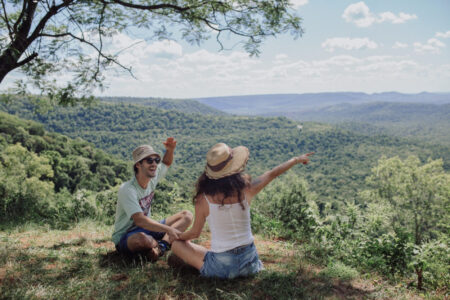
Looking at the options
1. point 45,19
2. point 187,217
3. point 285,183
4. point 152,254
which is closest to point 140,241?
point 152,254

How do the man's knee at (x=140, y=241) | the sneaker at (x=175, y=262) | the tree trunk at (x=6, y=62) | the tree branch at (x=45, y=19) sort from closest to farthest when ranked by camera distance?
the sneaker at (x=175, y=262)
the man's knee at (x=140, y=241)
the tree trunk at (x=6, y=62)
the tree branch at (x=45, y=19)

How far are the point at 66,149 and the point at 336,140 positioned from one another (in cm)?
9929

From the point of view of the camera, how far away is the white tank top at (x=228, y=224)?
2453 millimetres

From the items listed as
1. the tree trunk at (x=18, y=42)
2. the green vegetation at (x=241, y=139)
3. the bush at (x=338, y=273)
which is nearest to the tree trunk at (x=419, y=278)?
the bush at (x=338, y=273)

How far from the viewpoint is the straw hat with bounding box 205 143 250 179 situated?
239 centimetres

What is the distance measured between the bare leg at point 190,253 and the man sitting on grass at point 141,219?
0.28 ft

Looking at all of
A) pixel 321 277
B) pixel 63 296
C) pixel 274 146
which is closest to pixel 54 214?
pixel 63 296

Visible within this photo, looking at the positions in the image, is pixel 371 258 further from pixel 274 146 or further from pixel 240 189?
pixel 274 146

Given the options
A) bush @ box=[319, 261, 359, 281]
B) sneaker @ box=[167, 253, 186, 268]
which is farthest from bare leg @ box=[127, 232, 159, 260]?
bush @ box=[319, 261, 359, 281]

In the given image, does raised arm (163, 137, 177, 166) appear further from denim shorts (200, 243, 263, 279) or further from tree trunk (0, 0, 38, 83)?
tree trunk (0, 0, 38, 83)

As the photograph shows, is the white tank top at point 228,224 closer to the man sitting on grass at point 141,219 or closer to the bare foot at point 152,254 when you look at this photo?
the man sitting on grass at point 141,219

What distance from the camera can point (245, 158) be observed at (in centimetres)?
248

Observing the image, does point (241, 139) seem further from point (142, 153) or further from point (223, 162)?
point (223, 162)

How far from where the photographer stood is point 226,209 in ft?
8.01
